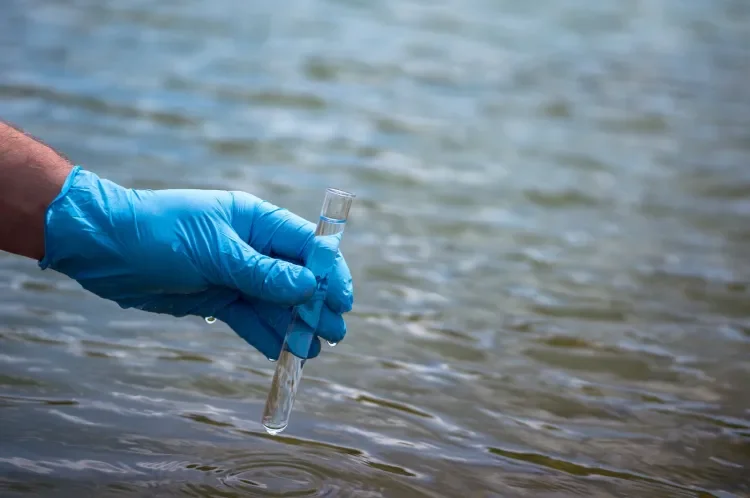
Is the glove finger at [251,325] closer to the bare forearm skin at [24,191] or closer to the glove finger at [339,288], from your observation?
the glove finger at [339,288]

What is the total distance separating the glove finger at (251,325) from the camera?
2.17 metres

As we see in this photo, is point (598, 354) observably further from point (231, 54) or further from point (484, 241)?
point (231, 54)

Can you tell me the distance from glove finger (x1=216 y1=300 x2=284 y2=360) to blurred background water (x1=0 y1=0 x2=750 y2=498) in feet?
0.79

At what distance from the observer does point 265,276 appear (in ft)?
6.41

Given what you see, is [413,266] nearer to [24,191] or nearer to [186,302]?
[186,302]

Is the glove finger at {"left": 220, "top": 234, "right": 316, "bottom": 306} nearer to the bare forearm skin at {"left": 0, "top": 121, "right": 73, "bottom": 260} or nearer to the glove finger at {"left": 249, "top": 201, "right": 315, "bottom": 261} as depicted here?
the glove finger at {"left": 249, "top": 201, "right": 315, "bottom": 261}

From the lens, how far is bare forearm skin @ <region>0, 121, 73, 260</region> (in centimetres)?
196

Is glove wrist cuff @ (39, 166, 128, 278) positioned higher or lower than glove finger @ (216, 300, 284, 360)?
higher

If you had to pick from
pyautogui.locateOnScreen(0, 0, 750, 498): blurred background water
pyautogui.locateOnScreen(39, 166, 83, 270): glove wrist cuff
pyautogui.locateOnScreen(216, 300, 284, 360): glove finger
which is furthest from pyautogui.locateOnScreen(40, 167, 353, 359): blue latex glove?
pyautogui.locateOnScreen(0, 0, 750, 498): blurred background water

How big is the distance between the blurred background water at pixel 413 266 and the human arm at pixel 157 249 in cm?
40

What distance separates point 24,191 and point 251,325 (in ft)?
1.84

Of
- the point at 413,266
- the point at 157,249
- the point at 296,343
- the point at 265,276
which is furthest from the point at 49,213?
the point at 413,266

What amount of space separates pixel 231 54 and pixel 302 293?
192 inches

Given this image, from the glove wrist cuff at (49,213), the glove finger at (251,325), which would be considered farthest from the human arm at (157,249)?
the glove finger at (251,325)
